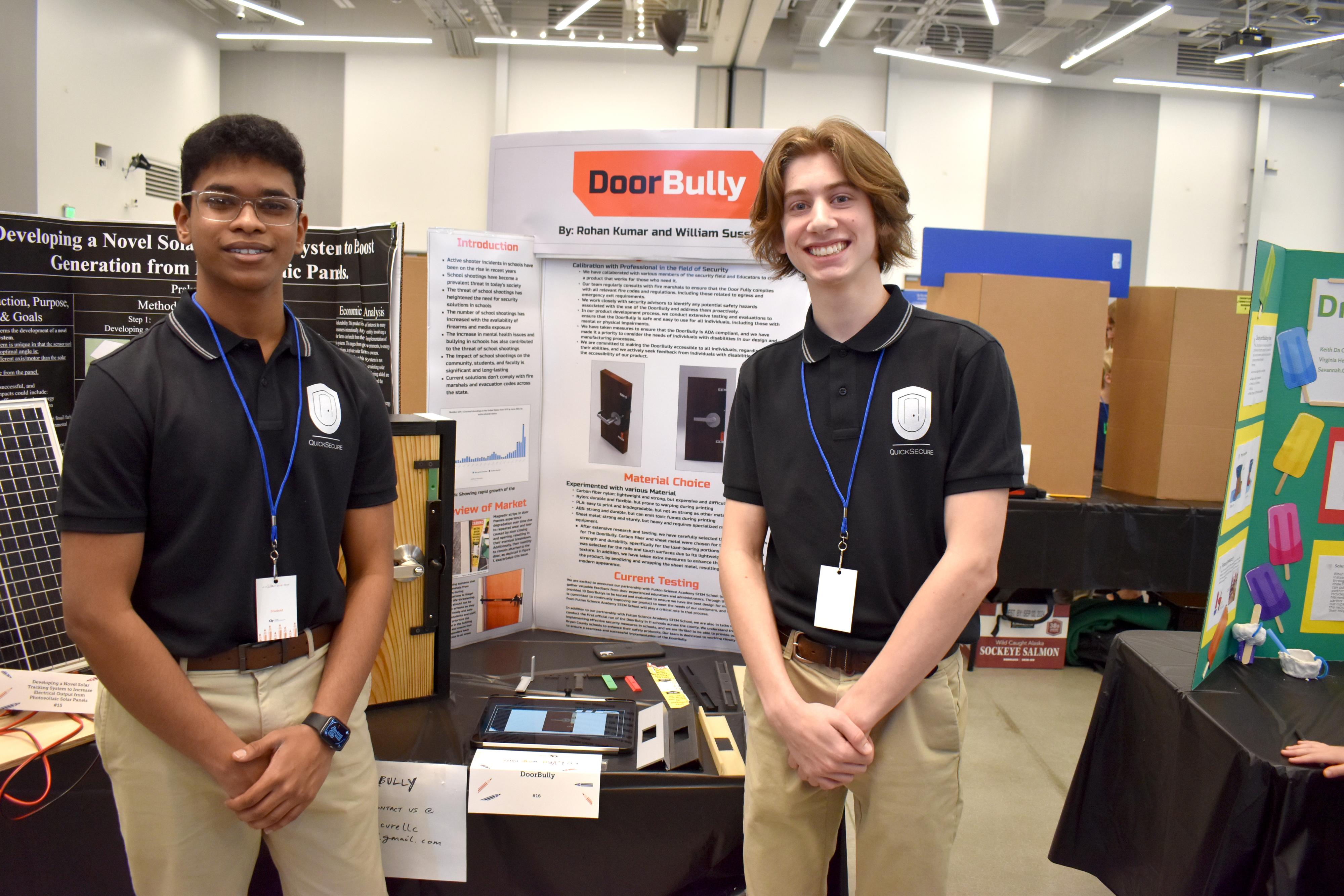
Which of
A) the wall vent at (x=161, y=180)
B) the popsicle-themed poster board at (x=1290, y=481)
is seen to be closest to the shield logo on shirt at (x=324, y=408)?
the popsicle-themed poster board at (x=1290, y=481)

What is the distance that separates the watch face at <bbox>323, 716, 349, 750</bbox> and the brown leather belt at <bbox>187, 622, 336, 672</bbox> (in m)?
0.11

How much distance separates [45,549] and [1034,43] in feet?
27.4

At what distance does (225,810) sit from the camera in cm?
115

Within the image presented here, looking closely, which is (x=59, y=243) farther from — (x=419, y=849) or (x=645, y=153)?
(x=419, y=849)

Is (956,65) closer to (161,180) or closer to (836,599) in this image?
(161,180)

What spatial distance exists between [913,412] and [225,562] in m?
1.02

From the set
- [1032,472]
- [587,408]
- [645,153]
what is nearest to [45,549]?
[587,408]

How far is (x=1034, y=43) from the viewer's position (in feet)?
23.9

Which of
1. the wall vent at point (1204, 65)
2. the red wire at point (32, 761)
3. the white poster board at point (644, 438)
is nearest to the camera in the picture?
the red wire at point (32, 761)

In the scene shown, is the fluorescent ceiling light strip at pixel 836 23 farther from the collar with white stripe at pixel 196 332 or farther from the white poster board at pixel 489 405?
the collar with white stripe at pixel 196 332

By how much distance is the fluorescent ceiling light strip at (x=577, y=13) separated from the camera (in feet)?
21.7

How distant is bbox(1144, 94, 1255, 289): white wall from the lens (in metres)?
8.20

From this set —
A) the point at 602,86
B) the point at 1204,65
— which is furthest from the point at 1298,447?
the point at 1204,65

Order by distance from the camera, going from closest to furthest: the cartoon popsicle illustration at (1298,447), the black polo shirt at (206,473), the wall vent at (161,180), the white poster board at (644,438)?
1. the black polo shirt at (206,473)
2. the cartoon popsicle illustration at (1298,447)
3. the white poster board at (644,438)
4. the wall vent at (161,180)
